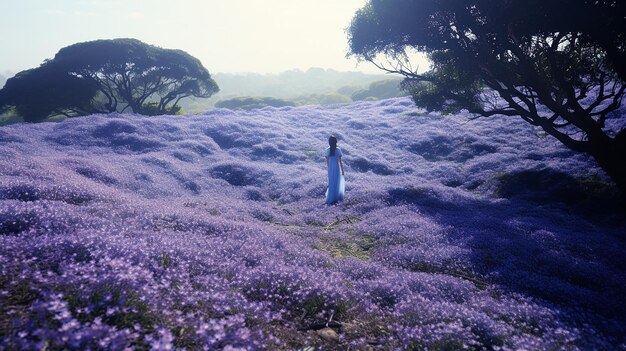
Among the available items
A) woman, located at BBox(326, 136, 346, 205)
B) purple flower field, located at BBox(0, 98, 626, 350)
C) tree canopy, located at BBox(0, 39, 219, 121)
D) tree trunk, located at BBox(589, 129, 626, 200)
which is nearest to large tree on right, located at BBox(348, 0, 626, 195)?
tree trunk, located at BBox(589, 129, 626, 200)

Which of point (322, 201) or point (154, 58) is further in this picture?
point (154, 58)

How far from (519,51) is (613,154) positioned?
524 cm

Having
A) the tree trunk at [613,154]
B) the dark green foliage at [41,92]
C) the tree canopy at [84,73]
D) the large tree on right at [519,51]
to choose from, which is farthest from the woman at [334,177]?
the dark green foliage at [41,92]

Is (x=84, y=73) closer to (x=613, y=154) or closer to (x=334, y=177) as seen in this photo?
(x=334, y=177)

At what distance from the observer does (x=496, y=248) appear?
32.8 feet

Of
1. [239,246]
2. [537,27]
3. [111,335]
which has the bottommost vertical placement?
[239,246]

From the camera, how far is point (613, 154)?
13172 mm

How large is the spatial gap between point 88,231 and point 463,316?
7.17 m

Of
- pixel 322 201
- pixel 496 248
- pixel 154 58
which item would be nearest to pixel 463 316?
pixel 496 248

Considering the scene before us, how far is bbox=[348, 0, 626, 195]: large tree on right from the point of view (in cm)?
1241

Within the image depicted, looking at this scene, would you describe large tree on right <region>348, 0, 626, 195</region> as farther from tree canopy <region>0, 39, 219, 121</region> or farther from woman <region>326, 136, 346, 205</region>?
tree canopy <region>0, 39, 219, 121</region>

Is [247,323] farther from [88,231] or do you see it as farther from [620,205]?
[620,205]

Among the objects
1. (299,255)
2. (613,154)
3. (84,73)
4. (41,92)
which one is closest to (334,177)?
(299,255)

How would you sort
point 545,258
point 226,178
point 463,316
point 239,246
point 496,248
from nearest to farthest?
1. point 463,316
2. point 239,246
3. point 545,258
4. point 496,248
5. point 226,178
